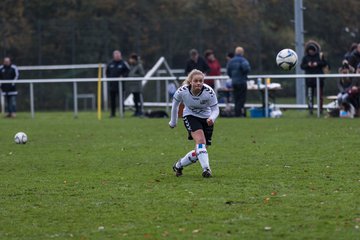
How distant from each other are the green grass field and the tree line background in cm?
1804

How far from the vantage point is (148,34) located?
39969 mm

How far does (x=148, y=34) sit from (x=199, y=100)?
26745mm

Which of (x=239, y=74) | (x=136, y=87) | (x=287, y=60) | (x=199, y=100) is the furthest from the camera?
(x=136, y=87)

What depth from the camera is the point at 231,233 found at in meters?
8.91

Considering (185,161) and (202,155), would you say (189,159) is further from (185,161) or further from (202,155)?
(202,155)

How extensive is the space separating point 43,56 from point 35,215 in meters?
29.6

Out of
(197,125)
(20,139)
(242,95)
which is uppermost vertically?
(197,125)

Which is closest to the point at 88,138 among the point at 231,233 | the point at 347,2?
the point at 231,233

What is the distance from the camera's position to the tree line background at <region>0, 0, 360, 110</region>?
39438mm

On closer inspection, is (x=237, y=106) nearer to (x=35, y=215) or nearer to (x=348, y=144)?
(x=348, y=144)

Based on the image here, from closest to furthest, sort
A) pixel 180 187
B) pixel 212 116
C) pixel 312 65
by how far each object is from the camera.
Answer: pixel 180 187 < pixel 212 116 < pixel 312 65

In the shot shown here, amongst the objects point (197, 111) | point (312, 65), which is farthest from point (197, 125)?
point (312, 65)

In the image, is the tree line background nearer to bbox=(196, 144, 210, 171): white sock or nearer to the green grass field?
the green grass field

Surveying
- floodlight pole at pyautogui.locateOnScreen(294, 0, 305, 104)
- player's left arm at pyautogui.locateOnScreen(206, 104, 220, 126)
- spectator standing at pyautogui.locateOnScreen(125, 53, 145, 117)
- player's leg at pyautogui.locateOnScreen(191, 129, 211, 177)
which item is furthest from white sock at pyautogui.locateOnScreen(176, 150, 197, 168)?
spectator standing at pyautogui.locateOnScreen(125, 53, 145, 117)
